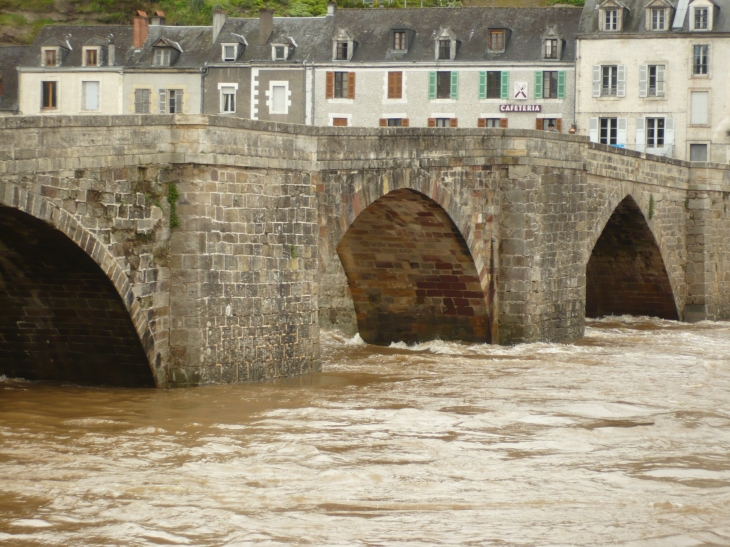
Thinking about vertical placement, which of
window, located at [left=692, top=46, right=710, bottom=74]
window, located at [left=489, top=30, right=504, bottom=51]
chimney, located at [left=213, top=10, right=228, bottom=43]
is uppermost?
chimney, located at [left=213, top=10, right=228, bottom=43]

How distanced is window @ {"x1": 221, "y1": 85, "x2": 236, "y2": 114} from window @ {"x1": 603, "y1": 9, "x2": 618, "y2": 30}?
1314 centimetres

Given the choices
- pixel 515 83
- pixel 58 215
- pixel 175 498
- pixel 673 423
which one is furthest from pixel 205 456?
pixel 515 83

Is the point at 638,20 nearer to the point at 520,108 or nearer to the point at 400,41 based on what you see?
the point at 520,108

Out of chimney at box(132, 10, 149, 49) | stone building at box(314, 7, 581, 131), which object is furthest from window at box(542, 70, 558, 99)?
chimney at box(132, 10, 149, 49)

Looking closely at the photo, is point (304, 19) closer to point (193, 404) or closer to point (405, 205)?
point (405, 205)

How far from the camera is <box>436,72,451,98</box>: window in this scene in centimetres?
4528

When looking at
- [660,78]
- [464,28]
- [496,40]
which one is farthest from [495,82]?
[660,78]

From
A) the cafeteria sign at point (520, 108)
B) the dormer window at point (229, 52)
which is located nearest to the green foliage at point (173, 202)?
the cafeteria sign at point (520, 108)

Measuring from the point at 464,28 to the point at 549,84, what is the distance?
3.74 m

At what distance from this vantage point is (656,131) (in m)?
44.1

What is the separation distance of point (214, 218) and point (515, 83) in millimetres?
30930

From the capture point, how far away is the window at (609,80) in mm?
44188

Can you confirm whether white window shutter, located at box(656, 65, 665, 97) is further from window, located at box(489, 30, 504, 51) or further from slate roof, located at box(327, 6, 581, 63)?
window, located at box(489, 30, 504, 51)

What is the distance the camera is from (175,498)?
34.2 ft
